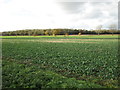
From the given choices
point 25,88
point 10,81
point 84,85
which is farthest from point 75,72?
point 10,81

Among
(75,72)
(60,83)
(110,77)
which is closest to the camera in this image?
(60,83)

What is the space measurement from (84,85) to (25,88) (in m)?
3.55

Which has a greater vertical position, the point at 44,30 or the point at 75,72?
the point at 44,30

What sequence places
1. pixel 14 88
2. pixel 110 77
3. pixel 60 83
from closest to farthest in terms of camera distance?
pixel 14 88 < pixel 60 83 < pixel 110 77

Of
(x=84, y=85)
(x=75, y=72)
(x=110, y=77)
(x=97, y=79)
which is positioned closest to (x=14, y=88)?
(x=84, y=85)

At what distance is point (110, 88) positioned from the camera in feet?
21.9

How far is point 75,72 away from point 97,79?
2.01m

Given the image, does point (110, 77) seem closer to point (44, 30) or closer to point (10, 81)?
point (10, 81)

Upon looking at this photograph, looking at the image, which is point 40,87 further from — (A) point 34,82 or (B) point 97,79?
(B) point 97,79

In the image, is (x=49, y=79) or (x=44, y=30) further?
(x=44, y=30)

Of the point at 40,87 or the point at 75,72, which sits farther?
the point at 75,72

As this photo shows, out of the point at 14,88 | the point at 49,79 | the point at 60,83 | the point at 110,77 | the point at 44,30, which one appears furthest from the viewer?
the point at 44,30

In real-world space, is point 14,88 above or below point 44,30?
below

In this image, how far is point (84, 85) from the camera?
6.84 m
